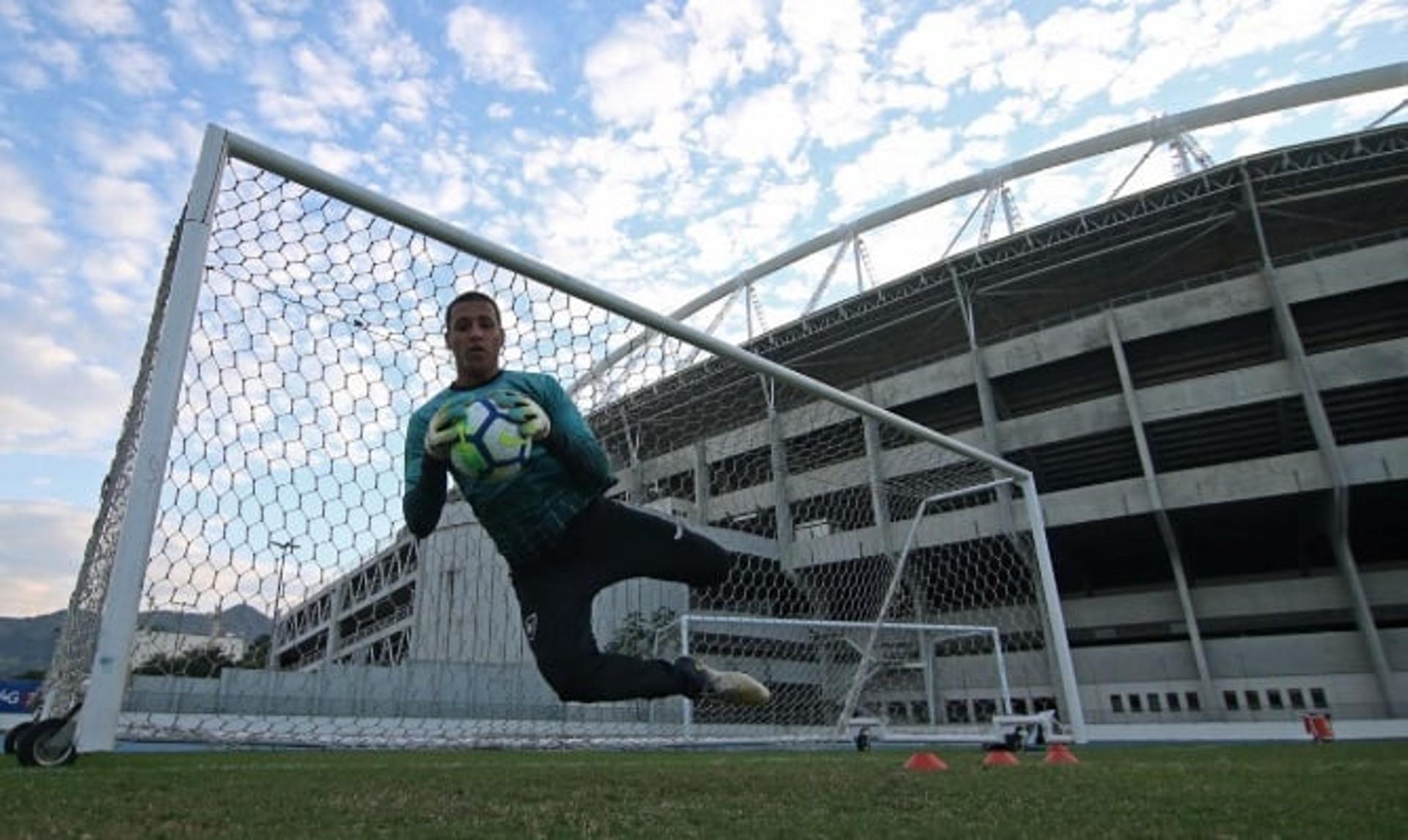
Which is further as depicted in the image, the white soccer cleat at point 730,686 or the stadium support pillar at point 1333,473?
the stadium support pillar at point 1333,473

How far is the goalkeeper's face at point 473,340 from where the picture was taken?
3275mm

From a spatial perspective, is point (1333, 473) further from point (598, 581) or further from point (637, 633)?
point (598, 581)

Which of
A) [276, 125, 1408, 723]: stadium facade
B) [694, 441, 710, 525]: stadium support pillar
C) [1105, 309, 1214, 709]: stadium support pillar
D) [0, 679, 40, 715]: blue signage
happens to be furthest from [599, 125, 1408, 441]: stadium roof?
[0, 679, 40, 715]: blue signage

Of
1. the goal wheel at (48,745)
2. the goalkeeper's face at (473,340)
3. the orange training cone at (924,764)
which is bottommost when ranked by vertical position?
the orange training cone at (924,764)

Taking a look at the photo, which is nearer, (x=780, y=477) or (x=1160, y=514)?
(x=780, y=477)

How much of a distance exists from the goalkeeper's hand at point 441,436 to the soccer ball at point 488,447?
16 mm

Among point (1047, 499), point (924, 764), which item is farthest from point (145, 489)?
point (1047, 499)

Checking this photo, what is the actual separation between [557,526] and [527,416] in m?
0.46

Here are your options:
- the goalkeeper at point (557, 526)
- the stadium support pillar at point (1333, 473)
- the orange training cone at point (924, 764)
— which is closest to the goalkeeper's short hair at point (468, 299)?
the goalkeeper at point (557, 526)

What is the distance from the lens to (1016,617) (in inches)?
869

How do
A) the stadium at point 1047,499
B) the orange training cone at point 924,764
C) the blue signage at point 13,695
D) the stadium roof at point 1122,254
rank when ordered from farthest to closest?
the blue signage at point 13,695 < the stadium roof at point 1122,254 < the stadium at point 1047,499 < the orange training cone at point 924,764

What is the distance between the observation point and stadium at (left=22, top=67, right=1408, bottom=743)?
12070 mm

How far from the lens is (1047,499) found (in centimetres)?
2373

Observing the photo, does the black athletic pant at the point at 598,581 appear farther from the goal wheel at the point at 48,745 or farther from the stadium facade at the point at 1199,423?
the stadium facade at the point at 1199,423
